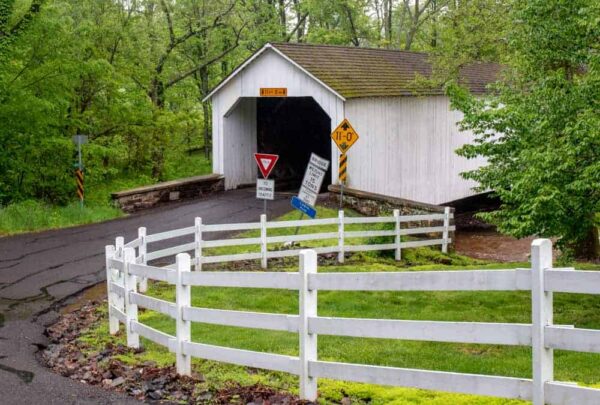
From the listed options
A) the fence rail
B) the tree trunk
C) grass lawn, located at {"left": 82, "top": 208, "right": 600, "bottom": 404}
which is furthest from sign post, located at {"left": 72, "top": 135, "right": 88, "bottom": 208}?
the tree trunk

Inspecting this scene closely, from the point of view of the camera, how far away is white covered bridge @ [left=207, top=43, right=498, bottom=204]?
78.3 ft

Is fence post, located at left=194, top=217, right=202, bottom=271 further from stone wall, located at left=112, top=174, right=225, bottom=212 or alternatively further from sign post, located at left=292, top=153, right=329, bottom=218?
stone wall, located at left=112, top=174, right=225, bottom=212

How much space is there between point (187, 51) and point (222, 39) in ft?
6.67

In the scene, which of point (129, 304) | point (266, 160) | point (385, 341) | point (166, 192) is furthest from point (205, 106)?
point (385, 341)

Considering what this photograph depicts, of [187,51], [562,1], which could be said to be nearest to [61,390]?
[562,1]

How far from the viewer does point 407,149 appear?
83.3 ft

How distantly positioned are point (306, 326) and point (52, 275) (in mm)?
9749

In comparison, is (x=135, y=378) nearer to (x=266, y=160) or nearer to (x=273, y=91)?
(x=266, y=160)

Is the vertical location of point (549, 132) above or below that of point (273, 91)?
below

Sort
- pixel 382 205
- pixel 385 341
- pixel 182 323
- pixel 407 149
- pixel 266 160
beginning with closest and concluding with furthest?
pixel 182 323 < pixel 385 341 < pixel 266 160 < pixel 382 205 < pixel 407 149

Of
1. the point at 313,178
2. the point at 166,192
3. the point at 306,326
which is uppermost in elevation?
the point at 313,178

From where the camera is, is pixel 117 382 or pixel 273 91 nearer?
pixel 117 382

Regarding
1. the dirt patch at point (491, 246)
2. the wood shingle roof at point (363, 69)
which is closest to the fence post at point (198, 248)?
the dirt patch at point (491, 246)

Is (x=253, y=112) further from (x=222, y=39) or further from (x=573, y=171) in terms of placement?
(x=573, y=171)
